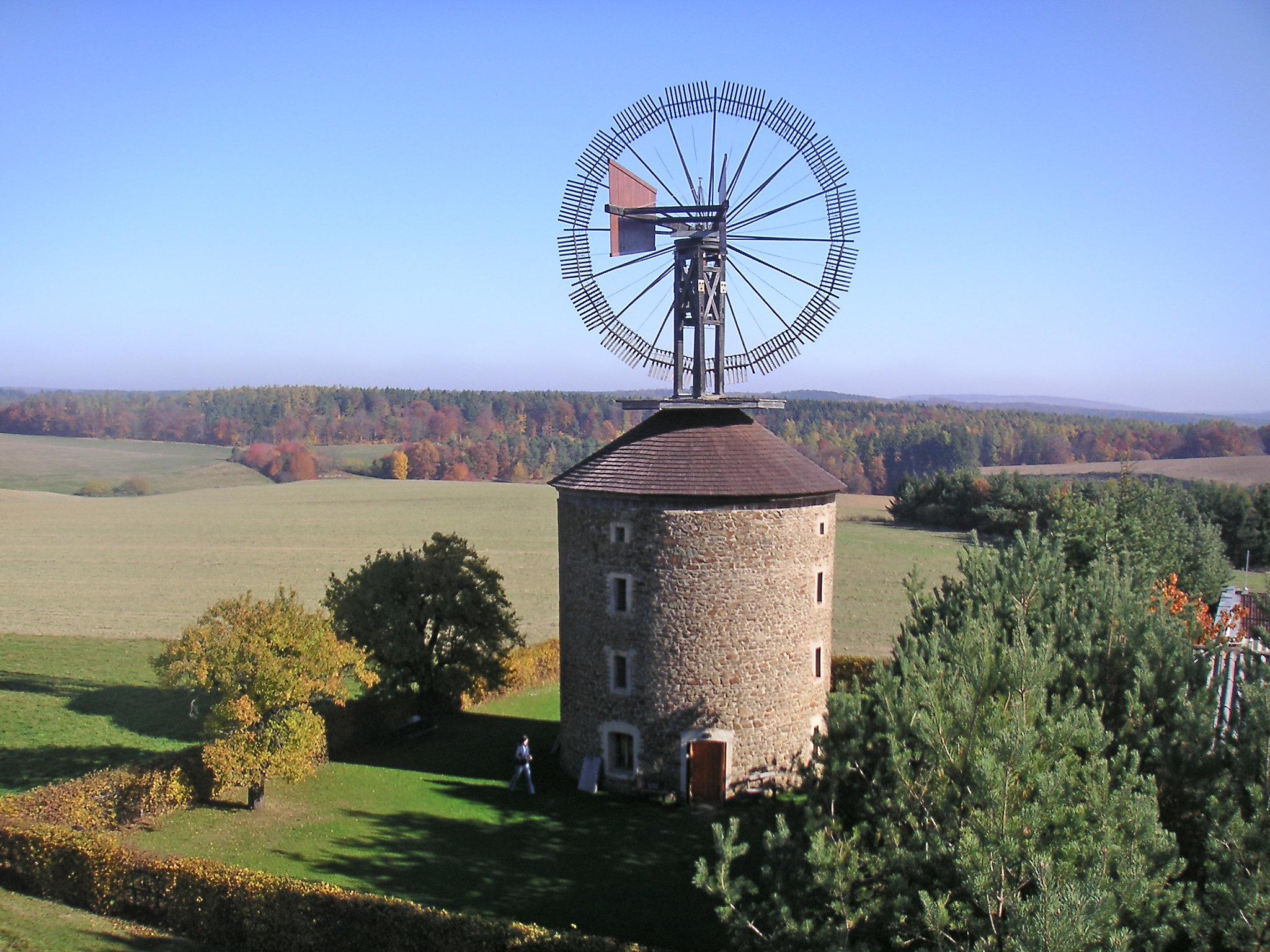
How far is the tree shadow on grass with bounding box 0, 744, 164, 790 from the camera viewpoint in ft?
74.4

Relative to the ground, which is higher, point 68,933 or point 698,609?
point 698,609

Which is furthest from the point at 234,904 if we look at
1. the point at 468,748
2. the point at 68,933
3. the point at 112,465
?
the point at 112,465

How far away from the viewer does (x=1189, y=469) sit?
102 meters

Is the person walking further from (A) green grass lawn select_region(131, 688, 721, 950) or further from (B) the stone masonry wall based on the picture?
(B) the stone masonry wall

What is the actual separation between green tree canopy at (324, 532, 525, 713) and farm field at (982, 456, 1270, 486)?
71.5 m

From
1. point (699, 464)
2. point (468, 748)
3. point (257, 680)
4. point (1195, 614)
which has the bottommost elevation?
point (468, 748)

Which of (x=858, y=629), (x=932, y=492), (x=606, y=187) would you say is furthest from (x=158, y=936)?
(x=932, y=492)

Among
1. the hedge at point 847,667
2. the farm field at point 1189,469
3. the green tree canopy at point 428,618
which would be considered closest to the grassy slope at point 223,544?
the green tree canopy at point 428,618

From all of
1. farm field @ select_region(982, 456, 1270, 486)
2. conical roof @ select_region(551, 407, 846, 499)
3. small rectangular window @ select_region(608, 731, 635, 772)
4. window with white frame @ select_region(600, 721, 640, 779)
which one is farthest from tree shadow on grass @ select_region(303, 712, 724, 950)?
farm field @ select_region(982, 456, 1270, 486)

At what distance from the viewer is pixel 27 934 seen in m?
15.5

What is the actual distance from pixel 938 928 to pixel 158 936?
13.1m

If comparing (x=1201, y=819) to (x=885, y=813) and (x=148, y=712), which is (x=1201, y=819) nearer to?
(x=885, y=813)

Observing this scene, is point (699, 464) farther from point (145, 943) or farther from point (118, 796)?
point (118, 796)

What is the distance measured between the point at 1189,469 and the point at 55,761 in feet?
356
